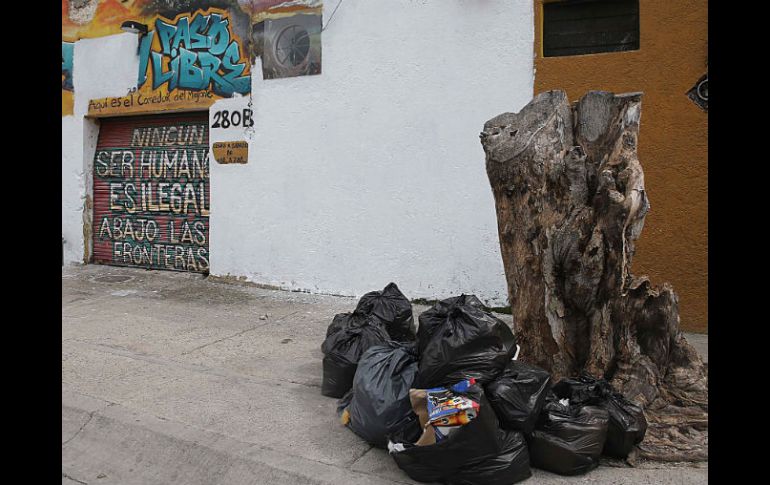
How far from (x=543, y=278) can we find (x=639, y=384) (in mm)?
859

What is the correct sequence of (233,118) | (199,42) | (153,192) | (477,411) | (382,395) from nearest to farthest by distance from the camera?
(477,411), (382,395), (233,118), (199,42), (153,192)

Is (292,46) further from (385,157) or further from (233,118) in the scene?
(385,157)

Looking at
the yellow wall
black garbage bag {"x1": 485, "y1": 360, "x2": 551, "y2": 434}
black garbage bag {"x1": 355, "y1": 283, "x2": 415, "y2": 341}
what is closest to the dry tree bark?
black garbage bag {"x1": 485, "y1": 360, "x2": 551, "y2": 434}

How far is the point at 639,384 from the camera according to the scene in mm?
4012

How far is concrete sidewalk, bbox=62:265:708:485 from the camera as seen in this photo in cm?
356

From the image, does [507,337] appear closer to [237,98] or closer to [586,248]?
[586,248]

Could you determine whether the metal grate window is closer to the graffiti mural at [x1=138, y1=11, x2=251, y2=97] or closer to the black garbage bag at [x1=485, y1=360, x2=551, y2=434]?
the graffiti mural at [x1=138, y1=11, x2=251, y2=97]

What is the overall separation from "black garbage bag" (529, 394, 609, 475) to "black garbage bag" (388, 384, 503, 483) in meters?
0.28

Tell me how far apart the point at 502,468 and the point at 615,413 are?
2.37 ft

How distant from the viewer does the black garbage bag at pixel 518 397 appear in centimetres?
333

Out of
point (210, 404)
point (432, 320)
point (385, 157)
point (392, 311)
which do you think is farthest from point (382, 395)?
point (385, 157)

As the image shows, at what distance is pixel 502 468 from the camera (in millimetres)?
3207

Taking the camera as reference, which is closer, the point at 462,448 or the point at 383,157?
the point at 462,448
